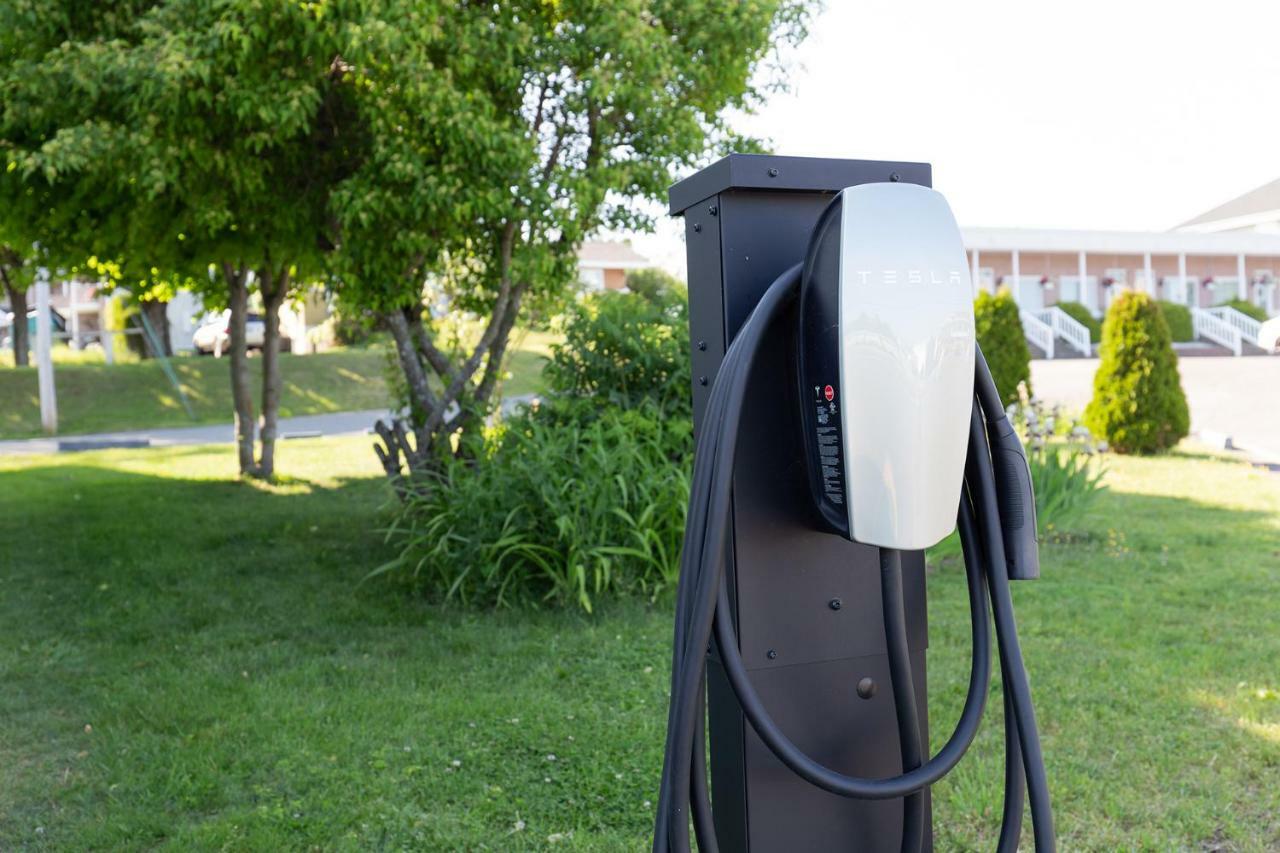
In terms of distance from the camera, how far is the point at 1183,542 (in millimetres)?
6367

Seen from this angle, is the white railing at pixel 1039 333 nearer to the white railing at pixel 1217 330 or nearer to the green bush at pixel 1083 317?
the green bush at pixel 1083 317

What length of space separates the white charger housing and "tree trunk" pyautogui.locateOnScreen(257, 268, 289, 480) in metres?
8.48

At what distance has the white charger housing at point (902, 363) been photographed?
50.3 inches

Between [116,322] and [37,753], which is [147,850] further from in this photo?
[116,322]

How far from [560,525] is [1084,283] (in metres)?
32.1

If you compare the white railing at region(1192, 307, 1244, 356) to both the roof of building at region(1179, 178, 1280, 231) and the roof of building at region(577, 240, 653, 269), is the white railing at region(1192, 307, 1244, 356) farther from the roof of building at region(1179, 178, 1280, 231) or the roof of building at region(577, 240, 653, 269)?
the roof of building at region(577, 240, 653, 269)

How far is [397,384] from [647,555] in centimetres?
304

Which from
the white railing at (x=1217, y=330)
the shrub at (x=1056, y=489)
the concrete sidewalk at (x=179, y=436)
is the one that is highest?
the white railing at (x=1217, y=330)

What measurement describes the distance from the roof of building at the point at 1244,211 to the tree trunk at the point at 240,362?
37.9m

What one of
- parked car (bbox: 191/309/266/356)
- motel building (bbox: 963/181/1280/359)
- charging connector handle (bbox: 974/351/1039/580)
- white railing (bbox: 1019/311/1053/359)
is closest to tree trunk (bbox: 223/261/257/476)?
charging connector handle (bbox: 974/351/1039/580)

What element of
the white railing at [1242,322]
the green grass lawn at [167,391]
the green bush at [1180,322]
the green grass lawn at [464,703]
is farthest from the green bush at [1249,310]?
the green grass lawn at [464,703]

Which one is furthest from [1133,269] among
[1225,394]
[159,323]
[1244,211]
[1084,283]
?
[159,323]

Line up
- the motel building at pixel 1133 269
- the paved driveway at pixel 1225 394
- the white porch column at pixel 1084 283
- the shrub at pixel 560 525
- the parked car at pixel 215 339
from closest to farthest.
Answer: the shrub at pixel 560 525
the paved driveway at pixel 1225 394
the parked car at pixel 215 339
the motel building at pixel 1133 269
the white porch column at pixel 1084 283

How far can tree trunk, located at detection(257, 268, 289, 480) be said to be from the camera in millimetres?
9477
